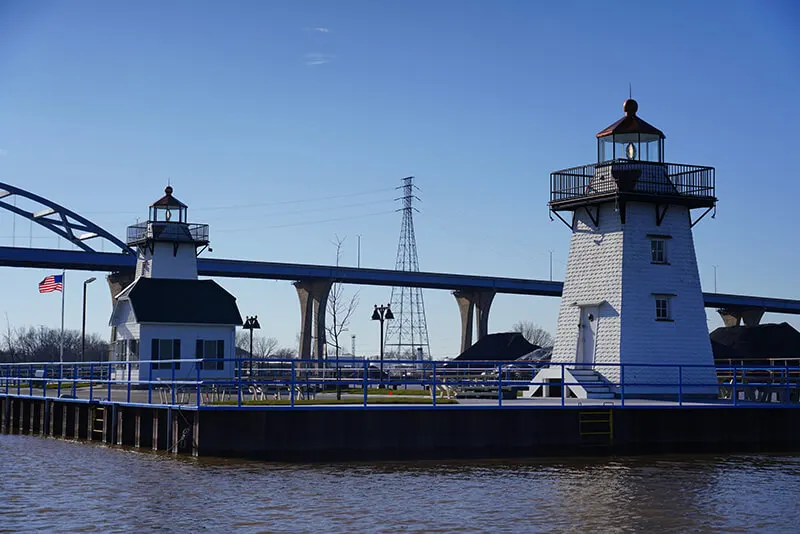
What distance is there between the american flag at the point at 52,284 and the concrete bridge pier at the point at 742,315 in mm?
76888

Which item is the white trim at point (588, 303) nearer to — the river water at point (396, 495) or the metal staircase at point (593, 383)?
A: the metal staircase at point (593, 383)

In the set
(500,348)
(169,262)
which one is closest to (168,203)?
(169,262)

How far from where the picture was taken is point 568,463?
29.1m

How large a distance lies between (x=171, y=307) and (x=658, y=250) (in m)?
27.6

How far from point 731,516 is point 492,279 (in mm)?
91624

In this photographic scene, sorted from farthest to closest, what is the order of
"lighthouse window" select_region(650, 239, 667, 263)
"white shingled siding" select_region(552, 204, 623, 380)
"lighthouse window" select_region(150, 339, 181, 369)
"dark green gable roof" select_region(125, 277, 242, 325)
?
"dark green gable roof" select_region(125, 277, 242, 325) → "lighthouse window" select_region(150, 339, 181, 369) → "lighthouse window" select_region(650, 239, 667, 263) → "white shingled siding" select_region(552, 204, 623, 380)

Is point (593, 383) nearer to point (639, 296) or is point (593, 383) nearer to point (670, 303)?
point (639, 296)

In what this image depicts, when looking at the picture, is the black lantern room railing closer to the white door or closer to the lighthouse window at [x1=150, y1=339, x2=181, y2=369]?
the white door

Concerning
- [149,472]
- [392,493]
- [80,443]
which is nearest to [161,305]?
[80,443]

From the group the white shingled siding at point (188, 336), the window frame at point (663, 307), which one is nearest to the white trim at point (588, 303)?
the window frame at point (663, 307)

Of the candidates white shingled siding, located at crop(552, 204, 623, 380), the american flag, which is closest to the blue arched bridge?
the american flag

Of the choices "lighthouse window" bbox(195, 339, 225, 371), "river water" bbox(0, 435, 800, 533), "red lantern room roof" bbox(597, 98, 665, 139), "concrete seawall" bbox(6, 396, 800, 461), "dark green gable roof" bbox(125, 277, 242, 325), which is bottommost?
"river water" bbox(0, 435, 800, 533)

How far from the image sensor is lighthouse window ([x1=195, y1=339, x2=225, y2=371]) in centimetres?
5656

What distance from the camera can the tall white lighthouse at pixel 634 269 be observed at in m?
36.5
